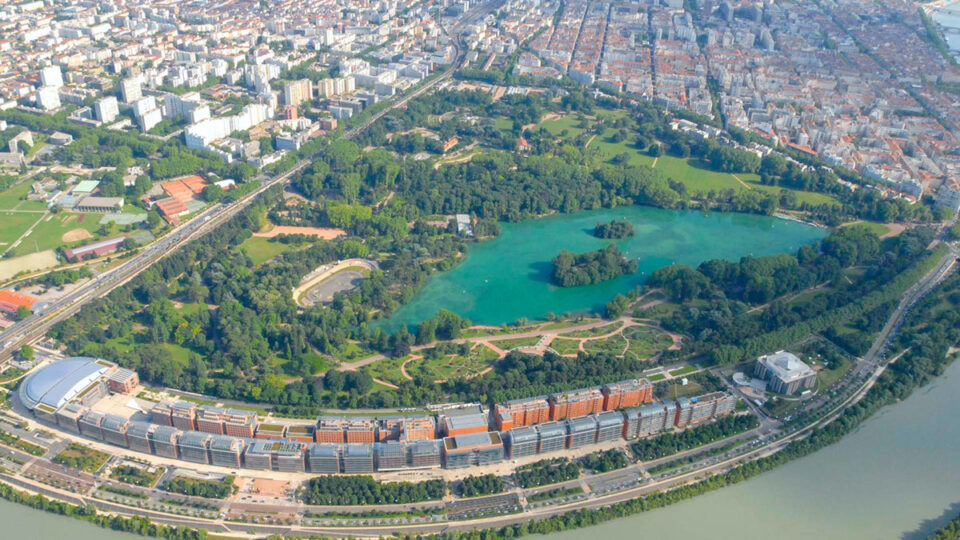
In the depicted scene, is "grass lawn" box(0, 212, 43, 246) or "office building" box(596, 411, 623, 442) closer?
"office building" box(596, 411, 623, 442)

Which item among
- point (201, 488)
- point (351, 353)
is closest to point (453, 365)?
point (351, 353)

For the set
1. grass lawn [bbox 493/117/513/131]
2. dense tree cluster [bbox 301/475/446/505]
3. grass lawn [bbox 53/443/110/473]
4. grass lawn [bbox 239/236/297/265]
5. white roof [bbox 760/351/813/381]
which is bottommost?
grass lawn [bbox 53/443/110/473]

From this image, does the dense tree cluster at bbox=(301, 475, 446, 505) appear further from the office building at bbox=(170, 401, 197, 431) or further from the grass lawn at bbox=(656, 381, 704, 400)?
the grass lawn at bbox=(656, 381, 704, 400)

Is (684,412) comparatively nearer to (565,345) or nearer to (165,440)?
(565,345)

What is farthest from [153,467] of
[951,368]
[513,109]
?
[513,109]

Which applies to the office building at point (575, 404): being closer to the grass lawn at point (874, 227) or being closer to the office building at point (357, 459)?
the office building at point (357, 459)

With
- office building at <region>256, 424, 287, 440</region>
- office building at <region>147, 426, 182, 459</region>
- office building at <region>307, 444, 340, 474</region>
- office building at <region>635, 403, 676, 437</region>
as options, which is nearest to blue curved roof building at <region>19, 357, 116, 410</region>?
office building at <region>147, 426, 182, 459</region>
